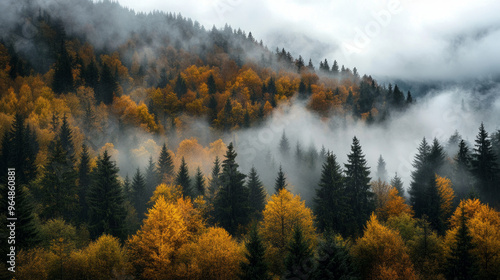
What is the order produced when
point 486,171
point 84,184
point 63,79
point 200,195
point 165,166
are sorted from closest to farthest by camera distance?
1. point 200,195
2. point 84,184
3. point 486,171
4. point 165,166
5. point 63,79

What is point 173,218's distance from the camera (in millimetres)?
32938

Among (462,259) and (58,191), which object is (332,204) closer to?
(462,259)

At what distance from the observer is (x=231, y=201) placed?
44.8m

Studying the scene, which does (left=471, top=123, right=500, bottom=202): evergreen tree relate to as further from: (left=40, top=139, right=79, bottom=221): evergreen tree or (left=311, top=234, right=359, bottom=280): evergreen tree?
(left=40, top=139, right=79, bottom=221): evergreen tree

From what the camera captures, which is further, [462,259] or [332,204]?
[332,204]

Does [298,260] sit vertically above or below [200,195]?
below

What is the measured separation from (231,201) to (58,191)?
86.2 ft

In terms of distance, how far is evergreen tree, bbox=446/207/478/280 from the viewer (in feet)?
105

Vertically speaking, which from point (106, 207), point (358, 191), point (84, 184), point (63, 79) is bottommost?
point (106, 207)

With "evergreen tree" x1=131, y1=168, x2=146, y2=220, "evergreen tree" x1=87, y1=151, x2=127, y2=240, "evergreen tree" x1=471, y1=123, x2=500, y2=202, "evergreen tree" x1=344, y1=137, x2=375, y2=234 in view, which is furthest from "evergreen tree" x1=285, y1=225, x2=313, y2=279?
"evergreen tree" x1=471, y1=123, x2=500, y2=202

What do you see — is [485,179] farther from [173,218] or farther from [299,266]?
[173,218]

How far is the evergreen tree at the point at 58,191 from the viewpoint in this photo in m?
44.2

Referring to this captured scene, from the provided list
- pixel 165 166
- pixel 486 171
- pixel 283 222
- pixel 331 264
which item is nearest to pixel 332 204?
pixel 283 222

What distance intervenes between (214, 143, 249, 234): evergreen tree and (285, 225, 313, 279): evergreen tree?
660 inches
